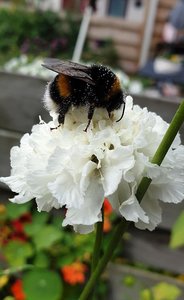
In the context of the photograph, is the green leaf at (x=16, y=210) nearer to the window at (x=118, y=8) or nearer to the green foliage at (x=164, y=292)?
the green foliage at (x=164, y=292)

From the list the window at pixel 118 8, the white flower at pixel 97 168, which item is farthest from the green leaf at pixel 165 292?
the window at pixel 118 8

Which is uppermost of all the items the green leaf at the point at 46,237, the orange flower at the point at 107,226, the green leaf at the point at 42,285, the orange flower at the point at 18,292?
the orange flower at the point at 107,226

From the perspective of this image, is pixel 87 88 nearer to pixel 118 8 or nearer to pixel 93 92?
pixel 93 92

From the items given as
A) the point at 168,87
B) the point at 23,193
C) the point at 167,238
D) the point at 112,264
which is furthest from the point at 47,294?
the point at 168,87

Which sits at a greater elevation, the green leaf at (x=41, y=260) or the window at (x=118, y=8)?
the green leaf at (x=41, y=260)

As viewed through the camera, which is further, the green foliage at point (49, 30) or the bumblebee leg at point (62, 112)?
the green foliage at point (49, 30)

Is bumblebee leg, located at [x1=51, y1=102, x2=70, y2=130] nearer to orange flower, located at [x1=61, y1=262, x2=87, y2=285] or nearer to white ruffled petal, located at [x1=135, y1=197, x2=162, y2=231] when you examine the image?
white ruffled petal, located at [x1=135, y1=197, x2=162, y2=231]
